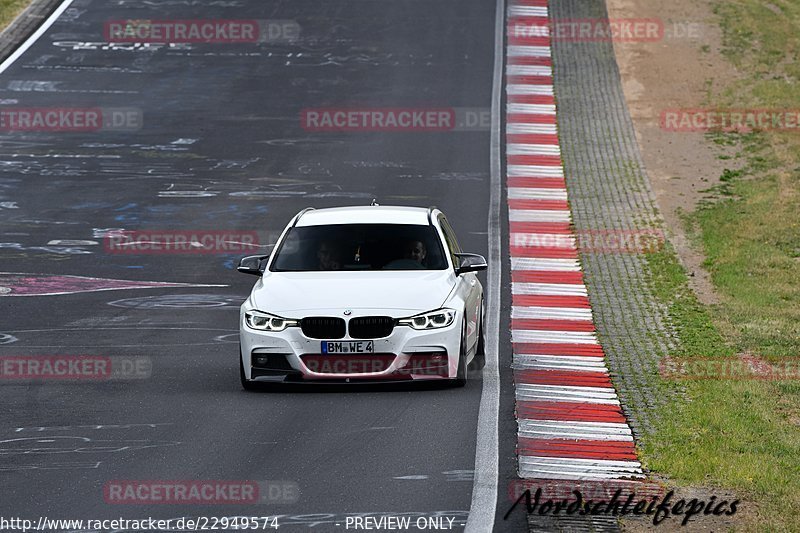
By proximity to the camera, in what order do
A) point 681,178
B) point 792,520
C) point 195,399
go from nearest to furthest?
point 792,520 < point 195,399 < point 681,178

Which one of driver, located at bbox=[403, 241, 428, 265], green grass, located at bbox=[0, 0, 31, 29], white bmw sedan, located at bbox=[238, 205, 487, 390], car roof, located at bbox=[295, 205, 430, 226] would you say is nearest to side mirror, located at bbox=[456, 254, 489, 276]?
white bmw sedan, located at bbox=[238, 205, 487, 390]

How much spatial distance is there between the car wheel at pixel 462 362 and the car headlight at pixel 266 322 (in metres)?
1.46

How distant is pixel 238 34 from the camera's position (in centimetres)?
3781

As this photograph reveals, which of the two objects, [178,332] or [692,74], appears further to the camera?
[692,74]

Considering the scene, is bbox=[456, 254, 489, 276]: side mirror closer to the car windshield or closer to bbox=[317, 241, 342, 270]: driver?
the car windshield

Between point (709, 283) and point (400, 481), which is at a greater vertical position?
point (400, 481)

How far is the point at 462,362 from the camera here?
1291 centimetres

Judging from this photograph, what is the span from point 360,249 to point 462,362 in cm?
172

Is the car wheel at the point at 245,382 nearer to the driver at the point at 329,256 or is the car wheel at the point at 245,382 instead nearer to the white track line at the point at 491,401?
the driver at the point at 329,256

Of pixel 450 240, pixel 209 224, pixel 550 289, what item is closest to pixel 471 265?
pixel 450 240

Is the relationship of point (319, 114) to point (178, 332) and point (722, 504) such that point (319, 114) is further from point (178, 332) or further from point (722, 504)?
point (722, 504)

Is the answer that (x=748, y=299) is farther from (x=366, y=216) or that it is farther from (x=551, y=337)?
(x=366, y=216)

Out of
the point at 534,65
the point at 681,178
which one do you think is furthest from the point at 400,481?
the point at 534,65

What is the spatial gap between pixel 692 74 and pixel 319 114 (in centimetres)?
994
